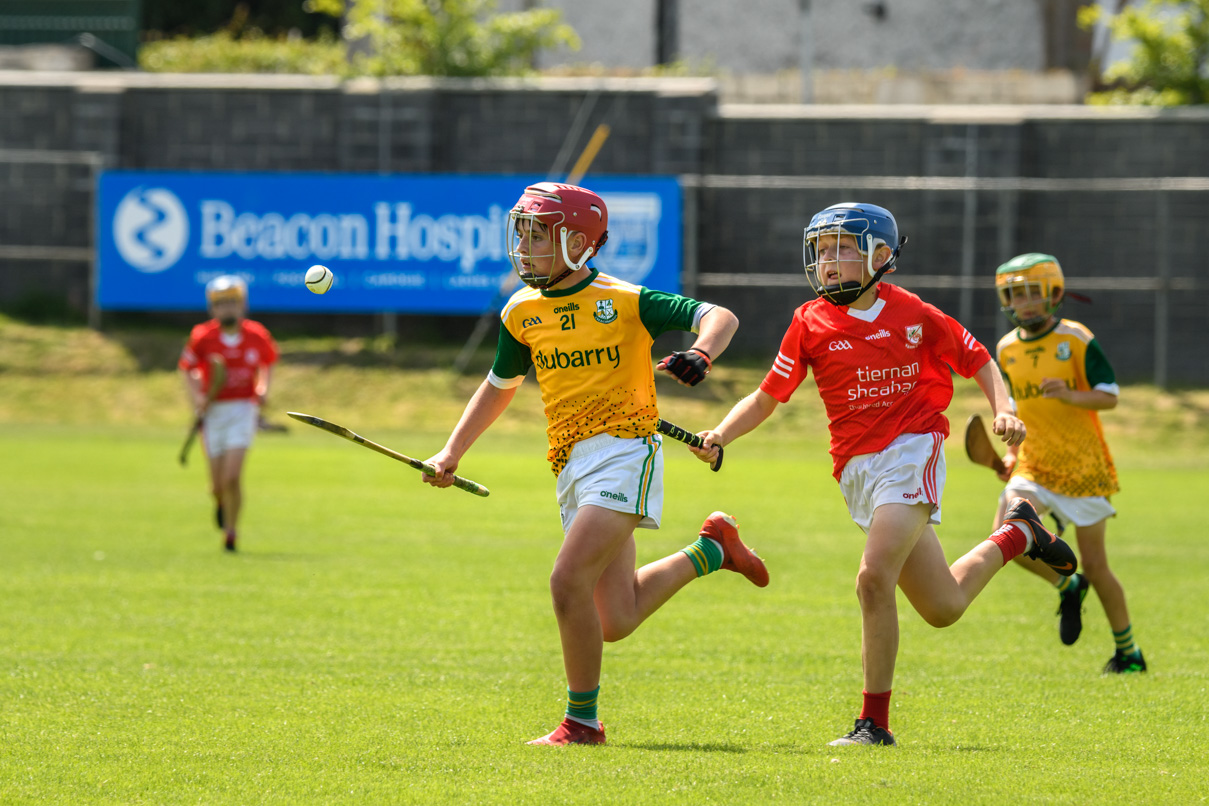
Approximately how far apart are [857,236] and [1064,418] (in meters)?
2.51

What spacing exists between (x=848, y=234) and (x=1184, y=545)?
7975 millimetres

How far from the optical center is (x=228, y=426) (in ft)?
39.8

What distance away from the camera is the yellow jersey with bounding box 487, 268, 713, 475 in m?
5.82

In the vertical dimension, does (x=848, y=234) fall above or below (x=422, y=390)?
above

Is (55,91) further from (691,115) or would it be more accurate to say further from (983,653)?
(983,653)

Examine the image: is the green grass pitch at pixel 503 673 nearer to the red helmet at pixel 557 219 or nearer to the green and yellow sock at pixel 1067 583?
the green and yellow sock at pixel 1067 583

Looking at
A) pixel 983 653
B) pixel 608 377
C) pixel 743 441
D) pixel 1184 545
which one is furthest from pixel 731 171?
pixel 608 377

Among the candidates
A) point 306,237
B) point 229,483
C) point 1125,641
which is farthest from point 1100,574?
point 306,237

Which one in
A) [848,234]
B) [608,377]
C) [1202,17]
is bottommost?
[608,377]

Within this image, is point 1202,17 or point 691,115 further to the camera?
point 1202,17

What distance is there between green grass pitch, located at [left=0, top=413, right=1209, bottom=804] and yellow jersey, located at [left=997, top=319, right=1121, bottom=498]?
3.20 feet

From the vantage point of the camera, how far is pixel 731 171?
26094mm

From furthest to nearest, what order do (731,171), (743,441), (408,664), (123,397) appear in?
1. (731,171)
2. (123,397)
3. (743,441)
4. (408,664)

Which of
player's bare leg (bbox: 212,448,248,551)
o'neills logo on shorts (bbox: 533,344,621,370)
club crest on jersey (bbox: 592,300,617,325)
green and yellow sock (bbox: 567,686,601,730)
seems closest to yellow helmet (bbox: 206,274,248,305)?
player's bare leg (bbox: 212,448,248,551)
